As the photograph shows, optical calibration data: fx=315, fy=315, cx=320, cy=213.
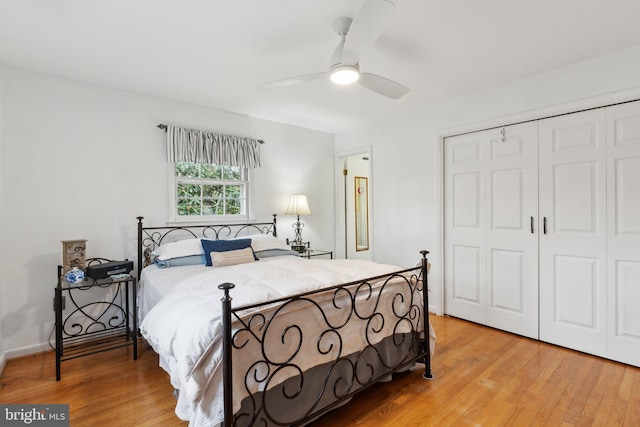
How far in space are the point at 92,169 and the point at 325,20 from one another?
103 inches

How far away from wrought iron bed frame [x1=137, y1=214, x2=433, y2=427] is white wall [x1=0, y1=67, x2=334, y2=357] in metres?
2.43

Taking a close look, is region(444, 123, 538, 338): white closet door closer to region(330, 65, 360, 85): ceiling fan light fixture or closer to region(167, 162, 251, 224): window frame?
region(330, 65, 360, 85): ceiling fan light fixture

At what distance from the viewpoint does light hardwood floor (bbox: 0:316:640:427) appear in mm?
1931

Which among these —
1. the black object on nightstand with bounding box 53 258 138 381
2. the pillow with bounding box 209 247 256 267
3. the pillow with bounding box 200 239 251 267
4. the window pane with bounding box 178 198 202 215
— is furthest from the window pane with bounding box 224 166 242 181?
the black object on nightstand with bounding box 53 258 138 381

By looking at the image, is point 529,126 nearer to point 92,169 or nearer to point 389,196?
point 389,196

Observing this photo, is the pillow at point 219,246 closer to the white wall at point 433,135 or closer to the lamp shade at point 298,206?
the lamp shade at point 298,206

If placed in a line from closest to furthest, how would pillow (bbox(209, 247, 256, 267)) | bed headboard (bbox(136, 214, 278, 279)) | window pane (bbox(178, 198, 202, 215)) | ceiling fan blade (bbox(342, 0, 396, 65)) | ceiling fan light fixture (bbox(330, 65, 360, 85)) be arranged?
ceiling fan blade (bbox(342, 0, 396, 65)) < ceiling fan light fixture (bbox(330, 65, 360, 85)) < pillow (bbox(209, 247, 256, 267)) < bed headboard (bbox(136, 214, 278, 279)) < window pane (bbox(178, 198, 202, 215))

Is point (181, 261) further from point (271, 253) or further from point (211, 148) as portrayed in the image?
point (211, 148)

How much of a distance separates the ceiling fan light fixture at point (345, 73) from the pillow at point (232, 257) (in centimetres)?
186

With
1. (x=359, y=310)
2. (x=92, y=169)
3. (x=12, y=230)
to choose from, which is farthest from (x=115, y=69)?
(x=359, y=310)

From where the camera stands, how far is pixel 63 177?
116 inches

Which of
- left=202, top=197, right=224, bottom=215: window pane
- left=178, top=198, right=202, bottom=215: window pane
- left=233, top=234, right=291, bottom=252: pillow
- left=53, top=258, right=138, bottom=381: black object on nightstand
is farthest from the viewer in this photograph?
A: left=202, top=197, right=224, bottom=215: window pane

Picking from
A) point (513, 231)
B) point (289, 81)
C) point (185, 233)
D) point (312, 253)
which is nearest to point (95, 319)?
point (185, 233)

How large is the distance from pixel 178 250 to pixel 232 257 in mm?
541
